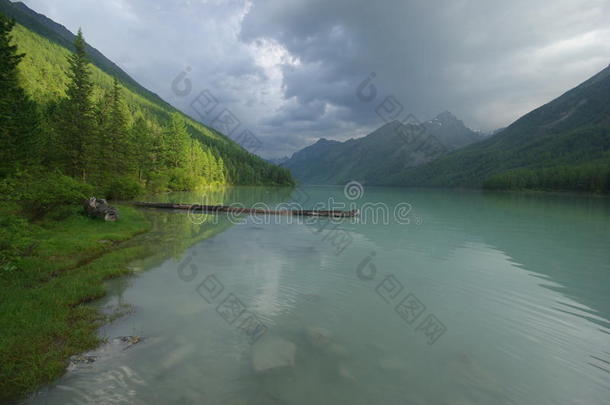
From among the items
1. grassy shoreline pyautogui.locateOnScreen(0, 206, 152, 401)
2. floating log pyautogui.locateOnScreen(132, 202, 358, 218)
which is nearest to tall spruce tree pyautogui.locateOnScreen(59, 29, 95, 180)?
floating log pyautogui.locateOnScreen(132, 202, 358, 218)

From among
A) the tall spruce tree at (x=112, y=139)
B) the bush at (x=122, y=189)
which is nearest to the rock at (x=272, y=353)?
the tall spruce tree at (x=112, y=139)

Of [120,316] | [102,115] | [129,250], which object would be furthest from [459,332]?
[102,115]

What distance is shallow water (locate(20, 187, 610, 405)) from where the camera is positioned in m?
6.80

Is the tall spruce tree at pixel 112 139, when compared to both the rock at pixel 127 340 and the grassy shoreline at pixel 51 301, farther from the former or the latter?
the rock at pixel 127 340

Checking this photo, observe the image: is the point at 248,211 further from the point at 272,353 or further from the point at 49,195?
the point at 272,353

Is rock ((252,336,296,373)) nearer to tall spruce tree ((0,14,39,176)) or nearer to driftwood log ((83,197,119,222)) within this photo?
A: tall spruce tree ((0,14,39,176))

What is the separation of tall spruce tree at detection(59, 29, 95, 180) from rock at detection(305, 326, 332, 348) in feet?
134

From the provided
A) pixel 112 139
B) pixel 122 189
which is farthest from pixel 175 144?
pixel 122 189

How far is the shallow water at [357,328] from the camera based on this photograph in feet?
22.3

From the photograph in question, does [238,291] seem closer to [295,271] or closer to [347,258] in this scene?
[295,271]

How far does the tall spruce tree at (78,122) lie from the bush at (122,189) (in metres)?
5.92

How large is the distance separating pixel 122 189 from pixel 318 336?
46927 mm

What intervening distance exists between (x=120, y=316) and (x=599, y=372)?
15039 mm

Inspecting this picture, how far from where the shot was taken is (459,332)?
33.1 ft
